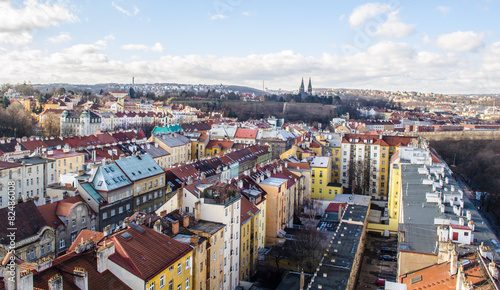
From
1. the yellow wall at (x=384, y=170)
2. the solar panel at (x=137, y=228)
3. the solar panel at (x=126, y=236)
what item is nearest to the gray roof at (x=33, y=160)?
the solar panel at (x=137, y=228)

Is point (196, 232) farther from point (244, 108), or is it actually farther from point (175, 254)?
point (244, 108)

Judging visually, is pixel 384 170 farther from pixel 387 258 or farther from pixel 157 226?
pixel 157 226

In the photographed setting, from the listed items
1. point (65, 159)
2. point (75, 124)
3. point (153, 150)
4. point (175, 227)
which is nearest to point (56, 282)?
point (175, 227)

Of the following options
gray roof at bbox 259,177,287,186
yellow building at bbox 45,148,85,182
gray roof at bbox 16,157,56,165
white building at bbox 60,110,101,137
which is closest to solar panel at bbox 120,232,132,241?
gray roof at bbox 259,177,287,186

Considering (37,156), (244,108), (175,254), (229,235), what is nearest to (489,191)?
(229,235)

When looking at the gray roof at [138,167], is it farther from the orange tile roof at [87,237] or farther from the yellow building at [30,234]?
the orange tile roof at [87,237]

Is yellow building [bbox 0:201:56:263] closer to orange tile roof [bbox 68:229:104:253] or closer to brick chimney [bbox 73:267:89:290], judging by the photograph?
orange tile roof [bbox 68:229:104:253]

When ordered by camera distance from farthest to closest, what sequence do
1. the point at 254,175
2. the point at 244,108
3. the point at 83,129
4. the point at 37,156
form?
the point at 244,108
the point at 83,129
the point at 37,156
the point at 254,175
